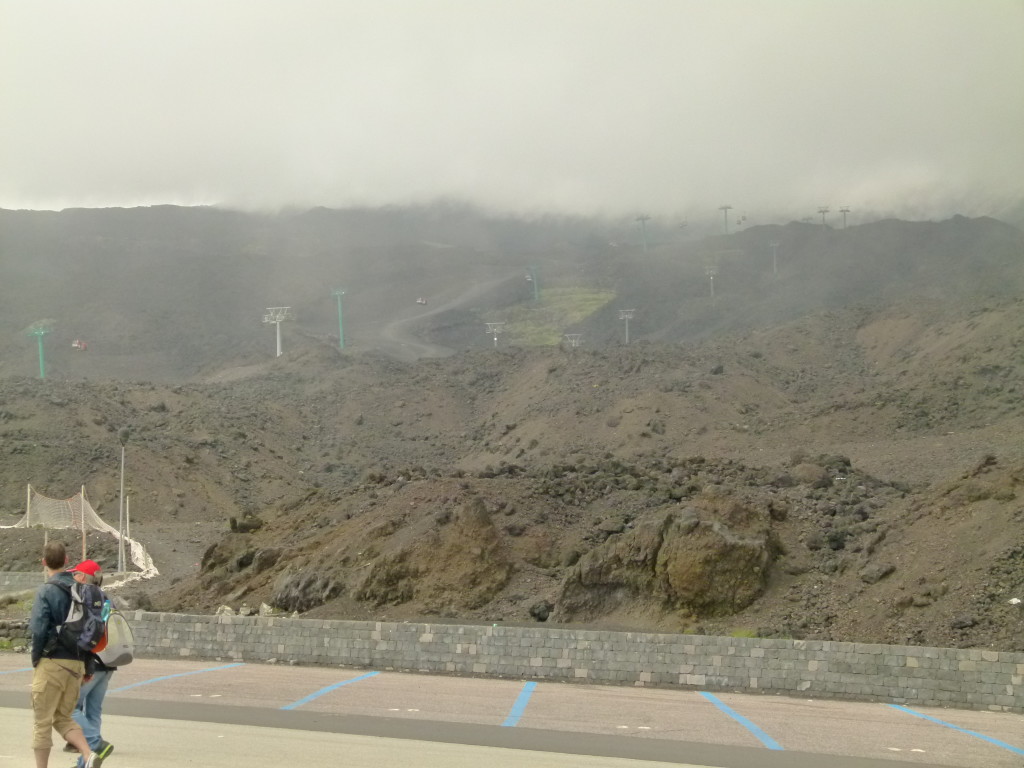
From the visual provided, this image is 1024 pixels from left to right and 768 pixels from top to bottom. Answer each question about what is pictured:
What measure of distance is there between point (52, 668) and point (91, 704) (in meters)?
1.07

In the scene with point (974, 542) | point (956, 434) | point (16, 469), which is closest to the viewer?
point (974, 542)

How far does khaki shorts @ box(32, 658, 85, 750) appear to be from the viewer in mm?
8672

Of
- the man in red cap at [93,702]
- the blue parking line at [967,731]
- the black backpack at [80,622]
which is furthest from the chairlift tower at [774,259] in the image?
the black backpack at [80,622]

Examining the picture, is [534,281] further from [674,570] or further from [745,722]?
[745,722]

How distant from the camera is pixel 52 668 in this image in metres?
8.73

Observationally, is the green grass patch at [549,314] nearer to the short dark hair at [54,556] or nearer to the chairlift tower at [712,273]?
the chairlift tower at [712,273]

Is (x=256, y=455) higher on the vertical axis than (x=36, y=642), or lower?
lower

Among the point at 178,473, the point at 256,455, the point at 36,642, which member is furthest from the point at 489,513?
the point at 256,455

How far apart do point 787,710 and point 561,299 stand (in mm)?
134952

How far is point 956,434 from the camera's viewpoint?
5225cm

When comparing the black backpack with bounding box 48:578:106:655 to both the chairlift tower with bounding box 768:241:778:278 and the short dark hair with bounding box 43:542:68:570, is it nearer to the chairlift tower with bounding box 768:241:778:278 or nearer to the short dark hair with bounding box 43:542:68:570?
the short dark hair with bounding box 43:542:68:570

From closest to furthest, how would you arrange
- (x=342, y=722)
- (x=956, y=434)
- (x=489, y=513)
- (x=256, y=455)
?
(x=342, y=722) < (x=489, y=513) < (x=956, y=434) < (x=256, y=455)

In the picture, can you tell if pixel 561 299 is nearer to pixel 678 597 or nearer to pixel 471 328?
pixel 471 328

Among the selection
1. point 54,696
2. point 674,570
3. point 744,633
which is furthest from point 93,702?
point 674,570
